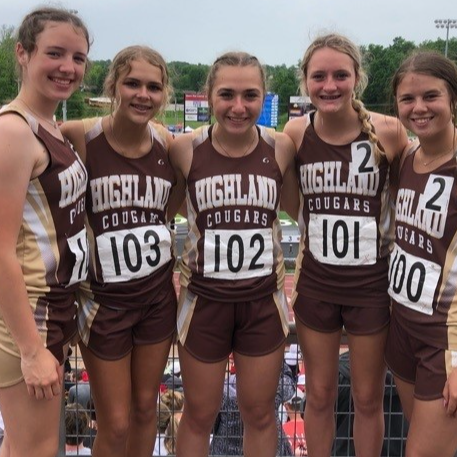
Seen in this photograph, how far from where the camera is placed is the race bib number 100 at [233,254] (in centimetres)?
277

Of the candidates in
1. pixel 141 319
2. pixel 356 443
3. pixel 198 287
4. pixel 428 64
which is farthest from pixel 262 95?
pixel 356 443

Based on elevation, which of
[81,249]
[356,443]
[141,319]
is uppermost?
[81,249]

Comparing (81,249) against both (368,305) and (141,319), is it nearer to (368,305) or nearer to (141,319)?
(141,319)

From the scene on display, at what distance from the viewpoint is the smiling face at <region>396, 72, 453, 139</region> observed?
2.50 metres

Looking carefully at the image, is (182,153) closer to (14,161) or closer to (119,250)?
(119,250)

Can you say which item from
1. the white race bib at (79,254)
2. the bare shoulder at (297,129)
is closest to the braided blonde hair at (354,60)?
the bare shoulder at (297,129)

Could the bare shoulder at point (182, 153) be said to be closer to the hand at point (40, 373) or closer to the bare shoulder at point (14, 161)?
the bare shoulder at point (14, 161)

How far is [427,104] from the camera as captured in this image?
2.50 m

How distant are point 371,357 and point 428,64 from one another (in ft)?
4.33

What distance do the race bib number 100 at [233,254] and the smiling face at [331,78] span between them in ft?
2.18

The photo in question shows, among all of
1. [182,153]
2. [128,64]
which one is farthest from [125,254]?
[128,64]

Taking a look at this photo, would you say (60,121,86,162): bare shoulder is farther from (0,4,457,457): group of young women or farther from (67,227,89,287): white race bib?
(67,227,89,287): white race bib

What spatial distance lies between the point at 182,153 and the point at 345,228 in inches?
32.7

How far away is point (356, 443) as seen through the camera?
9.93 feet
